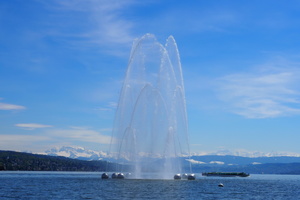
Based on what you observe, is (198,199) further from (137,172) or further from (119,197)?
(137,172)

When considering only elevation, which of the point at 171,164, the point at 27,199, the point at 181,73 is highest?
the point at 181,73

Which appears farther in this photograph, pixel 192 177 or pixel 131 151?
pixel 192 177

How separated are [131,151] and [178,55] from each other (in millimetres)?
28169

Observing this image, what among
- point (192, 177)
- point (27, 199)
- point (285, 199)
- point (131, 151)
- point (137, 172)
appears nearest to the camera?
point (27, 199)

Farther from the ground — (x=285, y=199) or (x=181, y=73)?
(x=181, y=73)

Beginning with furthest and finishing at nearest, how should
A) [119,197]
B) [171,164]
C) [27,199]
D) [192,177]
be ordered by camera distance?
[192,177] < [171,164] < [119,197] < [27,199]

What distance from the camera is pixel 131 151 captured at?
105 metres

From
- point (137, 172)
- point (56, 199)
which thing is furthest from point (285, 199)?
point (137, 172)

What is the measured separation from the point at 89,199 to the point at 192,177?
246ft

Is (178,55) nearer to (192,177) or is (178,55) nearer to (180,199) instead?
(180,199)

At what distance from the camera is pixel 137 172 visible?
402ft

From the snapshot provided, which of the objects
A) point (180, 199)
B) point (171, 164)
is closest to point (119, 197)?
point (180, 199)

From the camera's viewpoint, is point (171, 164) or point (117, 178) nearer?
point (171, 164)

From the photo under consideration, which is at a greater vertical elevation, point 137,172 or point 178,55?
point 178,55
